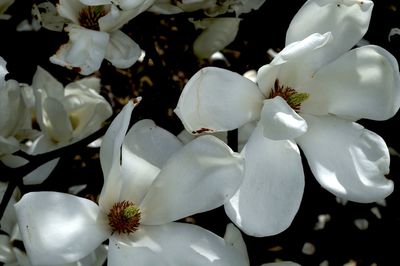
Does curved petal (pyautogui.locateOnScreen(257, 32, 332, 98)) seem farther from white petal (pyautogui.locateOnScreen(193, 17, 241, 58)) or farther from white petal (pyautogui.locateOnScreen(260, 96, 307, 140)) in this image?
white petal (pyautogui.locateOnScreen(193, 17, 241, 58))

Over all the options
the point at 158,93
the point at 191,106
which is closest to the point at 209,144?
the point at 191,106

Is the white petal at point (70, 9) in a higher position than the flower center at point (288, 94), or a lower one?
higher

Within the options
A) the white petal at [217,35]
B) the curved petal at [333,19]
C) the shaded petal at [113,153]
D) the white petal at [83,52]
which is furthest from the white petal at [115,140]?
the white petal at [217,35]

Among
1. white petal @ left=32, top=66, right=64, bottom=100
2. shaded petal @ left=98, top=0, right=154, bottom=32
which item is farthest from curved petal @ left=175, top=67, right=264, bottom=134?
white petal @ left=32, top=66, right=64, bottom=100

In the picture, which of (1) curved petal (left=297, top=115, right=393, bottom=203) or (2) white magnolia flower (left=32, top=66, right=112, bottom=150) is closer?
(1) curved petal (left=297, top=115, right=393, bottom=203)

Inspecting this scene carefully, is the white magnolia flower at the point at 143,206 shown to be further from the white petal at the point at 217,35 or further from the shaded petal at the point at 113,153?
the white petal at the point at 217,35

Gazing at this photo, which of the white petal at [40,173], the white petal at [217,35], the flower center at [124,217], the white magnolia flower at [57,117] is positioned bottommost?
the white petal at [40,173]

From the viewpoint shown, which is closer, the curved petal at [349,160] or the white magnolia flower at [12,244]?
the curved petal at [349,160]
